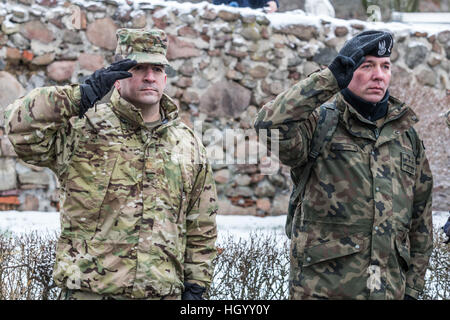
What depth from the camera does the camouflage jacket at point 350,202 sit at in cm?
271

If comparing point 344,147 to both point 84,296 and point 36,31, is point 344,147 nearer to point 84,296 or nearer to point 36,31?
point 84,296

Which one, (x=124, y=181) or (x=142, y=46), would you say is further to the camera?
(x=142, y=46)

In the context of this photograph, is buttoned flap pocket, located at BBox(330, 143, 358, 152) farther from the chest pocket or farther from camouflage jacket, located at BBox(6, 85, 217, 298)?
the chest pocket

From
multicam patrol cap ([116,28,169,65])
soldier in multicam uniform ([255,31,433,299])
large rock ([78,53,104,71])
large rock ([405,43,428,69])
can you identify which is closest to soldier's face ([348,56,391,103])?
soldier in multicam uniform ([255,31,433,299])

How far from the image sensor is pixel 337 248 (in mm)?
2742

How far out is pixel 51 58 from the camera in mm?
6344

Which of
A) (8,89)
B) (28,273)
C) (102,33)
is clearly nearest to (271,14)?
(102,33)

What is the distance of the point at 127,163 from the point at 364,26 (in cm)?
533

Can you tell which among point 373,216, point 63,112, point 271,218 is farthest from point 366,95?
point 271,218

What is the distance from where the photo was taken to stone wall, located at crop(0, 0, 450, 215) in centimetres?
625

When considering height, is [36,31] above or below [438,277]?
above

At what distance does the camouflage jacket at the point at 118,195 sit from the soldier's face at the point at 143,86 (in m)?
0.07

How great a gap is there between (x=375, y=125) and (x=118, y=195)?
1.25m
